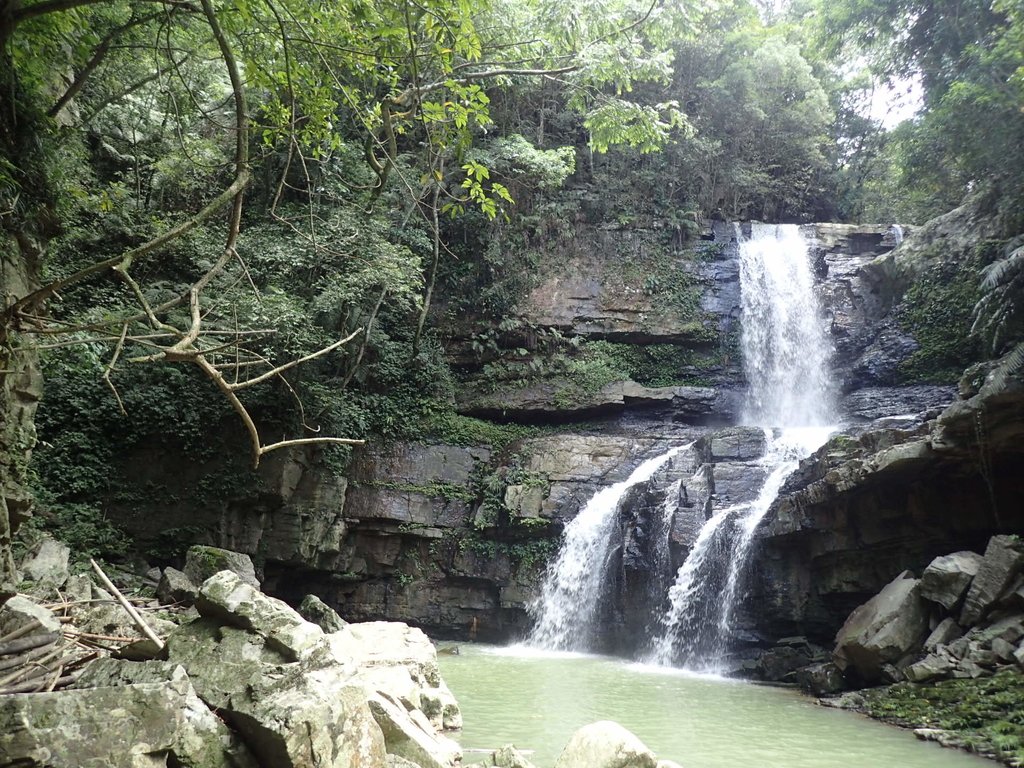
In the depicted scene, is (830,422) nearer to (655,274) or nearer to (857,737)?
(655,274)

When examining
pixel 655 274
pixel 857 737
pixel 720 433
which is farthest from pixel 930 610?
pixel 655 274

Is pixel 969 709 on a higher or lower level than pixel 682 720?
higher

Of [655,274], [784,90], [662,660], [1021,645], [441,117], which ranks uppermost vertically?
[784,90]

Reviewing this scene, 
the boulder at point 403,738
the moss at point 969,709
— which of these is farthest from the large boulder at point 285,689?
the moss at point 969,709

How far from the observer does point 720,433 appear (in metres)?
14.5

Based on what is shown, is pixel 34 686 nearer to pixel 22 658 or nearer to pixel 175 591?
pixel 22 658

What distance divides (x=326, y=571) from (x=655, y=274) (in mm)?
11821

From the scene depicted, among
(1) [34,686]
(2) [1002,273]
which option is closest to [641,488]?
(2) [1002,273]

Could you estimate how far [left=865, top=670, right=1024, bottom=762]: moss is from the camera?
626 centimetres

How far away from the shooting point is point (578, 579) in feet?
44.9

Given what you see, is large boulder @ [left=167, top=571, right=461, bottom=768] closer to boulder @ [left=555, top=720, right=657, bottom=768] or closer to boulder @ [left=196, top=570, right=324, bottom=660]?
boulder @ [left=196, top=570, right=324, bottom=660]

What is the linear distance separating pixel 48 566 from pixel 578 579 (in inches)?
344

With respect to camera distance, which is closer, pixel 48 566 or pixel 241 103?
pixel 241 103

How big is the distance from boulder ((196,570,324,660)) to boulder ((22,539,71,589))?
498 centimetres
